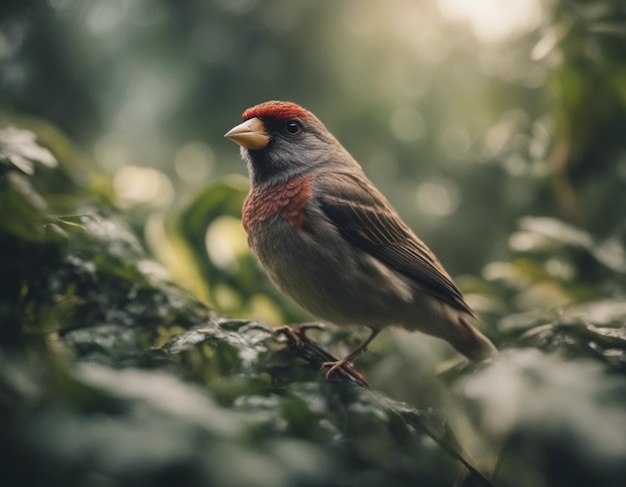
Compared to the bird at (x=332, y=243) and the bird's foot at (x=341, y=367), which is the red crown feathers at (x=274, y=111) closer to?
the bird at (x=332, y=243)

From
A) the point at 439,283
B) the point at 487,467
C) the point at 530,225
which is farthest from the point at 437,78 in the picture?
the point at 487,467

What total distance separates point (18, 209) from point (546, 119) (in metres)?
3.07

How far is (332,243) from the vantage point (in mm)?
2383

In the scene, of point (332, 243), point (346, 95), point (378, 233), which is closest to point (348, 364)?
point (332, 243)

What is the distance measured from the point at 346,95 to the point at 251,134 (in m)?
1.92

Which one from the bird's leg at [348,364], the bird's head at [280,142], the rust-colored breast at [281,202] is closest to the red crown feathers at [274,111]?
the bird's head at [280,142]

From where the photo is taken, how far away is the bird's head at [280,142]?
2.62m

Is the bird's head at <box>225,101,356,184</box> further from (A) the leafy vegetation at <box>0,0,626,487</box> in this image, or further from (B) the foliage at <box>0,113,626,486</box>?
(B) the foliage at <box>0,113,626,486</box>

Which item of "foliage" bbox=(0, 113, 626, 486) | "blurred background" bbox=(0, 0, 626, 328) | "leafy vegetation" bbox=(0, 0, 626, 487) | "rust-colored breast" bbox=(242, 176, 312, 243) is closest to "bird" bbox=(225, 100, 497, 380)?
"rust-colored breast" bbox=(242, 176, 312, 243)

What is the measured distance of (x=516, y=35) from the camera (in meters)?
3.93

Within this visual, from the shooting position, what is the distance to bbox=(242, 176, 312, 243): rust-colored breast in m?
2.40

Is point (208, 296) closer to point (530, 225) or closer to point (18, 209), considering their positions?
point (18, 209)

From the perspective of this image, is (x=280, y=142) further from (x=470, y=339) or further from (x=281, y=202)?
(x=470, y=339)

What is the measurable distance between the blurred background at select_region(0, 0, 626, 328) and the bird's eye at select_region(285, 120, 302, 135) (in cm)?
91
